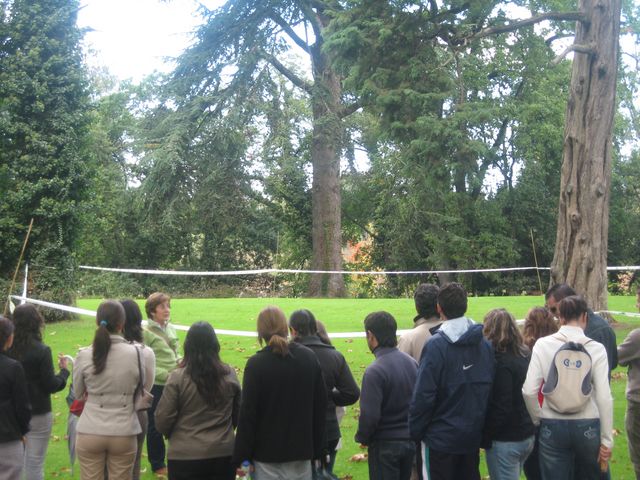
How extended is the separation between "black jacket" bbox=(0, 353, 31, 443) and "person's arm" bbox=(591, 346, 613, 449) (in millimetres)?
3883

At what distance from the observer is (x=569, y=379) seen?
5.41 metres

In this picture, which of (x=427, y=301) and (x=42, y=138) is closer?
(x=427, y=301)

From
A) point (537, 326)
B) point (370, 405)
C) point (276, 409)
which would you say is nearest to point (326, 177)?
point (537, 326)

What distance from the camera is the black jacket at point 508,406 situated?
17.8ft

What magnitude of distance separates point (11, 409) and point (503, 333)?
11.2 ft

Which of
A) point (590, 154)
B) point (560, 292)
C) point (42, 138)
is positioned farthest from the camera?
point (42, 138)

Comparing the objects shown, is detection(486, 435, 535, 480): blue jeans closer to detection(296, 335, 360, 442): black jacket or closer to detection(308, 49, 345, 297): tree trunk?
detection(296, 335, 360, 442): black jacket

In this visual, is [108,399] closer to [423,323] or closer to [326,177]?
[423,323]

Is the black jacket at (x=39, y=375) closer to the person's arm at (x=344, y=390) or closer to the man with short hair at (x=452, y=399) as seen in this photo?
the person's arm at (x=344, y=390)

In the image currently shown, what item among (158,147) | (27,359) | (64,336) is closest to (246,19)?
(158,147)

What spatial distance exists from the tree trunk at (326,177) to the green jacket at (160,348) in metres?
21.3

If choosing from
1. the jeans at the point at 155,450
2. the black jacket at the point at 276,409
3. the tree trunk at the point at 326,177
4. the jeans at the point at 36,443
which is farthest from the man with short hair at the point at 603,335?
the tree trunk at the point at 326,177

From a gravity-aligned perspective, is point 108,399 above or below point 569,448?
above

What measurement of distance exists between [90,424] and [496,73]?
1180 inches
